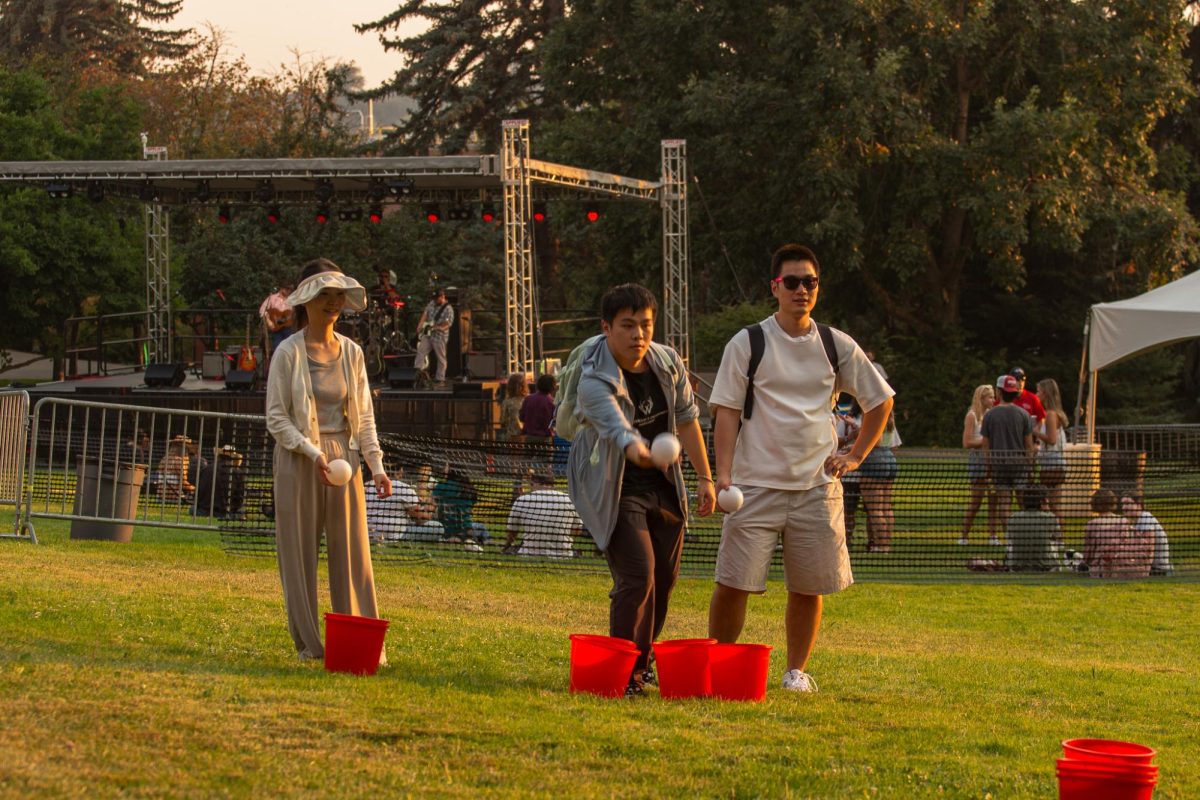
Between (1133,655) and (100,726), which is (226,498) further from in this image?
(100,726)

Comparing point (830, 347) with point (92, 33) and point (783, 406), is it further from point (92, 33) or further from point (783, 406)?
point (92, 33)

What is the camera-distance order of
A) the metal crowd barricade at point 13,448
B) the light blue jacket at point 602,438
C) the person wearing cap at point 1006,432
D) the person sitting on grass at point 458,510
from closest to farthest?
the light blue jacket at point 602,438 → the metal crowd barricade at point 13,448 → the person sitting on grass at point 458,510 → the person wearing cap at point 1006,432

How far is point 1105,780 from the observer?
4.72m

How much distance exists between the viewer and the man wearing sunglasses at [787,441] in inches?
262

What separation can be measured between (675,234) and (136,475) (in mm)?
16581

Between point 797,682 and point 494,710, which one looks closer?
point 494,710

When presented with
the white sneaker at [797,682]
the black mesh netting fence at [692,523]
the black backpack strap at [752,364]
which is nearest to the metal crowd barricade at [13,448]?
the black mesh netting fence at [692,523]

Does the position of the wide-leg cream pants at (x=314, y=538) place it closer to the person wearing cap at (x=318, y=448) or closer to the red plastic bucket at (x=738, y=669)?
the person wearing cap at (x=318, y=448)

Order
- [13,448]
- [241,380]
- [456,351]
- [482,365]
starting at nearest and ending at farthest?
[13,448], [241,380], [482,365], [456,351]

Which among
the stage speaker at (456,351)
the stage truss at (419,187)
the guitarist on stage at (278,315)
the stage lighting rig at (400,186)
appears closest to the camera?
the guitarist on stage at (278,315)

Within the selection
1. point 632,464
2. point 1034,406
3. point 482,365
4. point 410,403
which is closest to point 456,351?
point 482,365

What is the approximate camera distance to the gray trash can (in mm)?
13594

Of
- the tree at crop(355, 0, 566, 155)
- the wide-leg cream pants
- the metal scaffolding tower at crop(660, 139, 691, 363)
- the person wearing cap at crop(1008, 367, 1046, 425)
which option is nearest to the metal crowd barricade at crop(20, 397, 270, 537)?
the wide-leg cream pants

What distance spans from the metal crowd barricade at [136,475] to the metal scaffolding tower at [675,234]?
13365 millimetres
